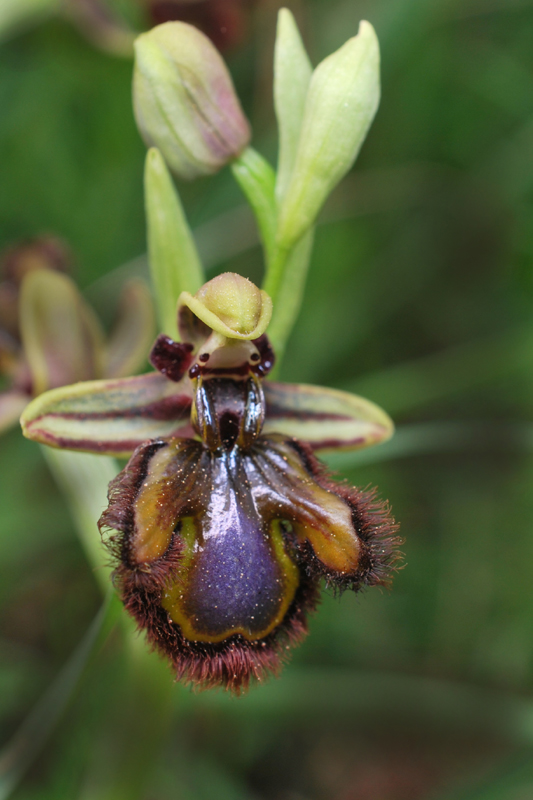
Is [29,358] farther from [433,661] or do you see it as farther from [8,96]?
[433,661]

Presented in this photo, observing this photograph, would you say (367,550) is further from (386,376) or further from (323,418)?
(386,376)

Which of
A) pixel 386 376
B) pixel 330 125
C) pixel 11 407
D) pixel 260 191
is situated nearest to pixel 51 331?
pixel 11 407

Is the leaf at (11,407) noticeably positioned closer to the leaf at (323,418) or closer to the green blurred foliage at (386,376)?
the green blurred foliage at (386,376)

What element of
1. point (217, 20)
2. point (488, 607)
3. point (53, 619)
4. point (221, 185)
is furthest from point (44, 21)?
point (488, 607)

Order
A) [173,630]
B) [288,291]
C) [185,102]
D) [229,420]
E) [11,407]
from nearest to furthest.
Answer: [173,630], [229,420], [185,102], [288,291], [11,407]

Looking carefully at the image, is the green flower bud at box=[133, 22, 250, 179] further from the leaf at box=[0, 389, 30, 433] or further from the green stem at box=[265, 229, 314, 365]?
the leaf at box=[0, 389, 30, 433]

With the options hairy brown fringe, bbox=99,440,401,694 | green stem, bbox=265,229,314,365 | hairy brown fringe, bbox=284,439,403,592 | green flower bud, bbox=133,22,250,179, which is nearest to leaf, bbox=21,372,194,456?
hairy brown fringe, bbox=99,440,401,694
